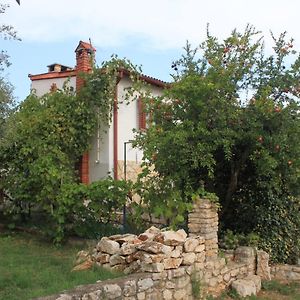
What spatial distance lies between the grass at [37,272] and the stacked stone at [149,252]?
332mm

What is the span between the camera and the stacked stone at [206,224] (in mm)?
8578

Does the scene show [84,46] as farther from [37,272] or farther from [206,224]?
[37,272]

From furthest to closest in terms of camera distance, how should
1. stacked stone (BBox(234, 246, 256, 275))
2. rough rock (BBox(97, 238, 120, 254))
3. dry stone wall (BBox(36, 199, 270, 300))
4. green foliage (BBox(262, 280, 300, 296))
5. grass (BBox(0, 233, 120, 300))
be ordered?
stacked stone (BBox(234, 246, 256, 275))
green foliage (BBox(262, 280, 300, 296))
rough rock (BBox(97, 238, 120, 254))
dry stone wall (BBox(36, 199, 270, 300))
grass (BBox(0, 233, 120, 300))

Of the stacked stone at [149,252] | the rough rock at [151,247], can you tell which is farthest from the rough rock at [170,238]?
the rough rock at [151,247]

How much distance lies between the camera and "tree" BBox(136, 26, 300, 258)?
8961mm

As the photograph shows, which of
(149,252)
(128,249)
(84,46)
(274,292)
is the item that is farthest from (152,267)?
(84,46)

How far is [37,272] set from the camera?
7.40m

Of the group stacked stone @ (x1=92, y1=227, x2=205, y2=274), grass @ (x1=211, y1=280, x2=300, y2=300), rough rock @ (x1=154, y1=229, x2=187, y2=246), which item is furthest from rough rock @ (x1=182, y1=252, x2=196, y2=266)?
grass @ (x1=211, y1=280, x2=300, y2=300)

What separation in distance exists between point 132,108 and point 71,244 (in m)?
5.36

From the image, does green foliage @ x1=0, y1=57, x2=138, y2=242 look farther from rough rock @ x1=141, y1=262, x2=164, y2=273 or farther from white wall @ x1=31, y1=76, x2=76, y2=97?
rough rock @ x1=141, y1=262, x2=164, y2=273

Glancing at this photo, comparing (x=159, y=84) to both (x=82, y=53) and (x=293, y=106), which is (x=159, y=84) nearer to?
(x=82, y=53)

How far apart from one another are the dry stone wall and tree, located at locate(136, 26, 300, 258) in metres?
0.72

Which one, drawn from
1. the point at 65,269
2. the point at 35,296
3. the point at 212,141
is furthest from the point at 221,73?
the point at 35,296

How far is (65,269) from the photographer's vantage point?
7598mm
